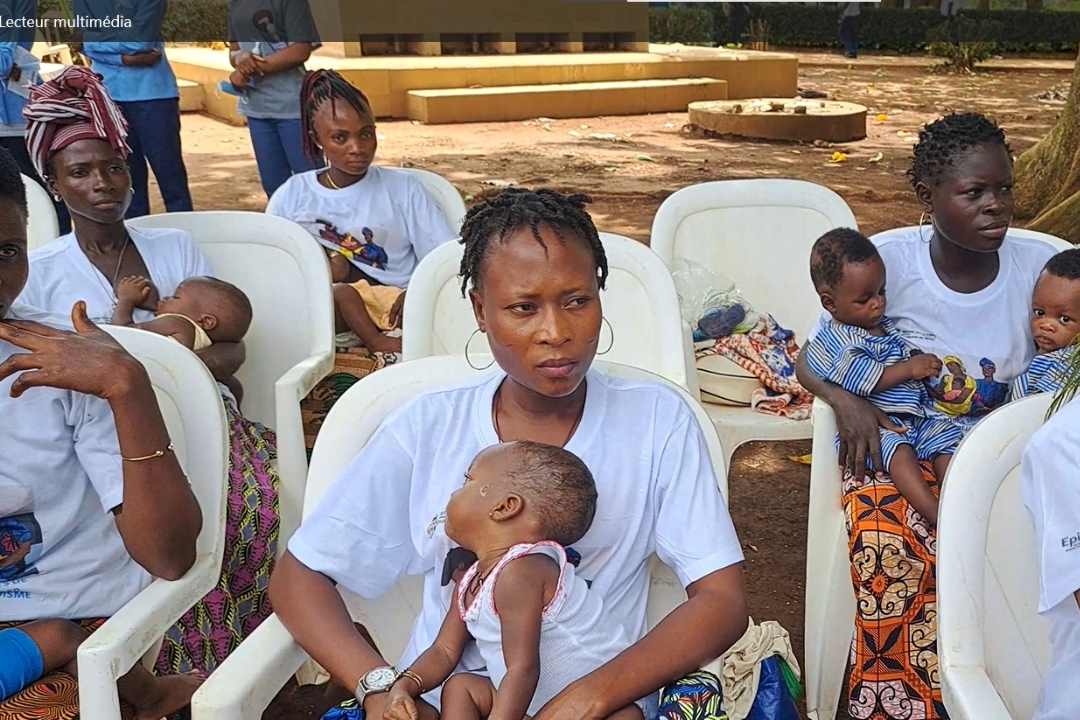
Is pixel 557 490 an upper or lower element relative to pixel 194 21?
lower

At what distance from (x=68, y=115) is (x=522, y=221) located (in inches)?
66.2

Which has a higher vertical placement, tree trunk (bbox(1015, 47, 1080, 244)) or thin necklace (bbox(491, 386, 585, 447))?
thin necklace (bbox(491, 386, 585, 447))

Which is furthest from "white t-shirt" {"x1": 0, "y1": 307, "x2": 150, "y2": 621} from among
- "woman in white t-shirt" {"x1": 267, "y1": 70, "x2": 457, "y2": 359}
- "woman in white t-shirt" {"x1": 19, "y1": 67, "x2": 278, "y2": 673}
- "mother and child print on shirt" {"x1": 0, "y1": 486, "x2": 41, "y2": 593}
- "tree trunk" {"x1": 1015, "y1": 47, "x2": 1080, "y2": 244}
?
"tree trunk" {"x1": 1015, "y1": 47, "x2": 1080, "y2": 244}

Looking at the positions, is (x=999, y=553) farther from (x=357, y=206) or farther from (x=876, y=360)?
(x=357, y=206)

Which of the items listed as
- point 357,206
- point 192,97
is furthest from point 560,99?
point 357,206

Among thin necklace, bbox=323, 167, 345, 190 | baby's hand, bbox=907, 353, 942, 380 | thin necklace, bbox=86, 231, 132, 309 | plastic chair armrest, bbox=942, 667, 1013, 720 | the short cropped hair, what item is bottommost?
plastic chair armrest, bbox=942, 667, 1013, 720

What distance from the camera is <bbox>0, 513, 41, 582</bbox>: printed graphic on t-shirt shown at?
1985 millimetres

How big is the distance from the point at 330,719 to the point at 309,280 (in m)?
1.81

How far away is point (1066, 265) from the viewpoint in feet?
8.75

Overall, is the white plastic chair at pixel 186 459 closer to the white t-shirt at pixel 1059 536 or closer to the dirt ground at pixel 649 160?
the white t-shirt at pixel 1059 536

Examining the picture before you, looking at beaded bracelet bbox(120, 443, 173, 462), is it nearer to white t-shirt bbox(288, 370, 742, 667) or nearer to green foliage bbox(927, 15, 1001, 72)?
white t-shirt bbox(288, 370, 742, 667)

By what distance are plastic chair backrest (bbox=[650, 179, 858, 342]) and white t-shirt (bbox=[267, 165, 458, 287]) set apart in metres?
0.84

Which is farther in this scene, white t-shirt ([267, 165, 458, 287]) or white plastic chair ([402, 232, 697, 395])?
white t-shirt ([267, 165, 458, 287])

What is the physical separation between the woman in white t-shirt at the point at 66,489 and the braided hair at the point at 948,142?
1990 mm
